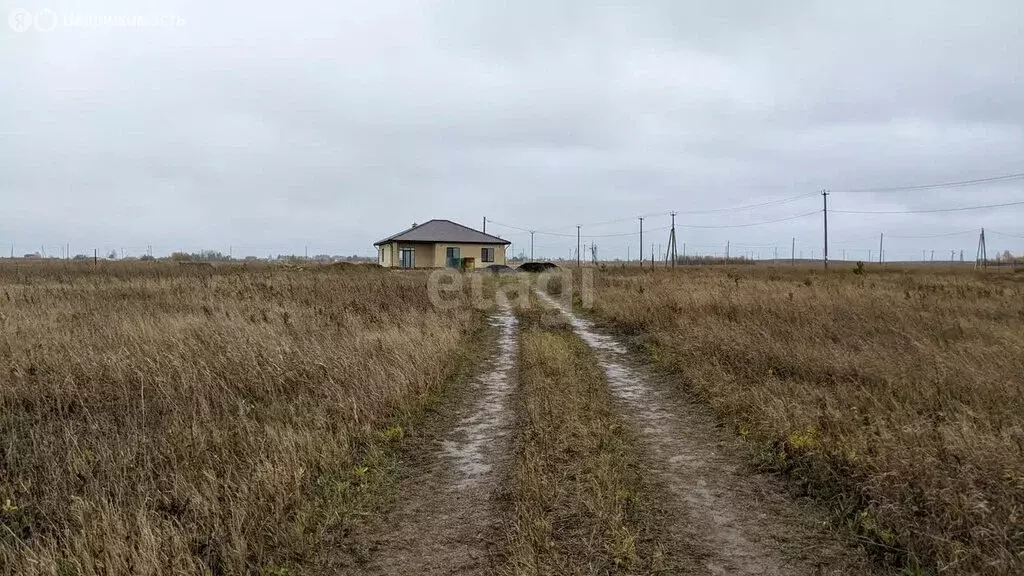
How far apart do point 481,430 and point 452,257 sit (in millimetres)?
37677

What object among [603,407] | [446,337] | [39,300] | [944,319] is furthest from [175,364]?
[944,319]

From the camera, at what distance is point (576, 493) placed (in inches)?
152

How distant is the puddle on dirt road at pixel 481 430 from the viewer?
4.38 m

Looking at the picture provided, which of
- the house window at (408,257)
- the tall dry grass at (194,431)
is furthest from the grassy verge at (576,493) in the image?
the house window at (408,257)

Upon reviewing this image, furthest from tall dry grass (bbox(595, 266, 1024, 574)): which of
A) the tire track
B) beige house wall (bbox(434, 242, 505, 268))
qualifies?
beige house wall (bbox(434, 242, 505, 268))

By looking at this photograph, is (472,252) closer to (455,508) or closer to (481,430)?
(481,430)

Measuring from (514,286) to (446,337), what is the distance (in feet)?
52.9

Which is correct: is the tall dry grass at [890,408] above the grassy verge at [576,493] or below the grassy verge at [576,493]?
above

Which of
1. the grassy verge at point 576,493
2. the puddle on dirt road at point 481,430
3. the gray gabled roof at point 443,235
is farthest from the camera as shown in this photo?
the gray gabled roof at point 443,235

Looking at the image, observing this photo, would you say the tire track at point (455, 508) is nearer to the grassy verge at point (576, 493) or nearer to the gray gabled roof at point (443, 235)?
the grassy verge at point (576, 493)

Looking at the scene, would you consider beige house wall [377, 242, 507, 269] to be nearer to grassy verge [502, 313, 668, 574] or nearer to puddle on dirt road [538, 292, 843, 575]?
puddle on dirt road [538, 292, 843, 575]

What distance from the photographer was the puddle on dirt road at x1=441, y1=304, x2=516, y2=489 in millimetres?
4383

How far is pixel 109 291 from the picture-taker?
48.9 feet

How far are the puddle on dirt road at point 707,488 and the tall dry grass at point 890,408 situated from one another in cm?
44
